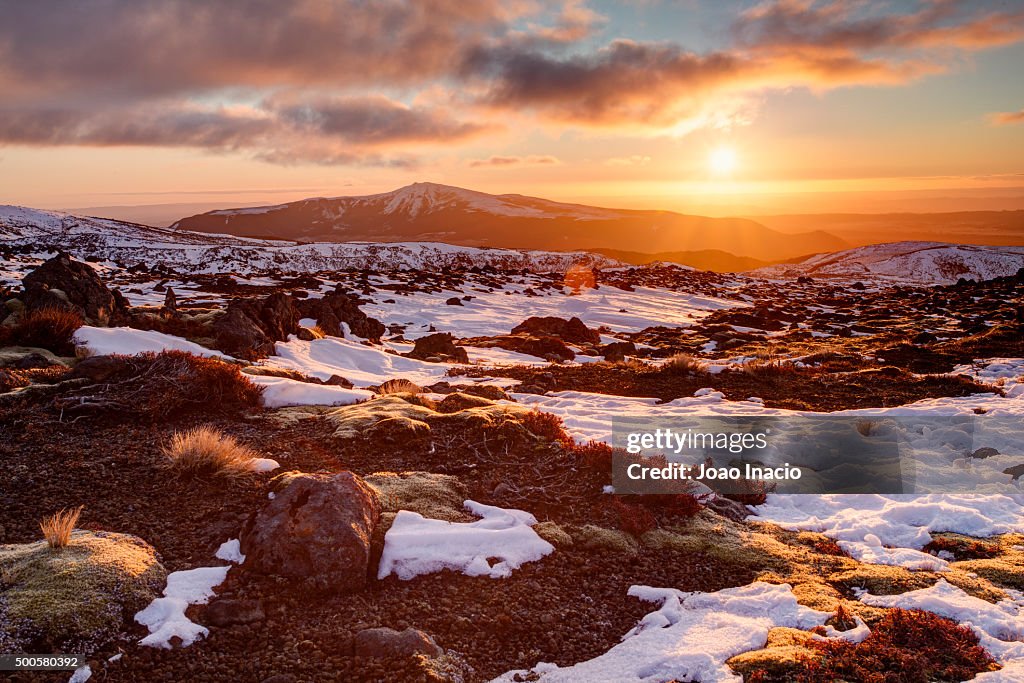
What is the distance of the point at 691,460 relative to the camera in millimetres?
10312

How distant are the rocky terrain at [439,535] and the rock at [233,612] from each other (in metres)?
0.02

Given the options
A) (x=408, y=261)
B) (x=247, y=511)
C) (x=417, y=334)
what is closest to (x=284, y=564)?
(x=247, y=511)

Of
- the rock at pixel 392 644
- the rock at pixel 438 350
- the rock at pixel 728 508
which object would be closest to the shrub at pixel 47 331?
the rock at pixel 438 350

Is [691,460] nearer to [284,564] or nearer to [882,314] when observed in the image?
[284,564]

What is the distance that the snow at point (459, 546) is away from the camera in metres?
6.18

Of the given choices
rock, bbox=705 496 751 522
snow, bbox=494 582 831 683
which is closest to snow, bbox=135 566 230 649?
snow, bbox=494 582 831 683

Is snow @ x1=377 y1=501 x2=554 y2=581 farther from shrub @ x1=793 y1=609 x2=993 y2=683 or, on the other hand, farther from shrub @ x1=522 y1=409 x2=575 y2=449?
shrub @ x1=793 y1=609 x2=993 y2=683

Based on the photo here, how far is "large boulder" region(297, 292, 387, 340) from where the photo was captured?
2405 cm

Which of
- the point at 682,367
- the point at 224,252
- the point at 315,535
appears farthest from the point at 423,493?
the point at 224,252

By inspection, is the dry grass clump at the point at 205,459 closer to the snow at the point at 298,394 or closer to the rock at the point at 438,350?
the snow at the point at 298,394

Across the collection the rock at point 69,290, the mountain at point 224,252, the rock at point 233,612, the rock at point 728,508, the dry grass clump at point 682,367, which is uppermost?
the mountain at point 224,252

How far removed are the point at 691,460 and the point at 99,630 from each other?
29.3 ft

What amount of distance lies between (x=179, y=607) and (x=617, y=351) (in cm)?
2074

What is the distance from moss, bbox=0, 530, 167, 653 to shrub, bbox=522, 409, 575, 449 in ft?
20.3
